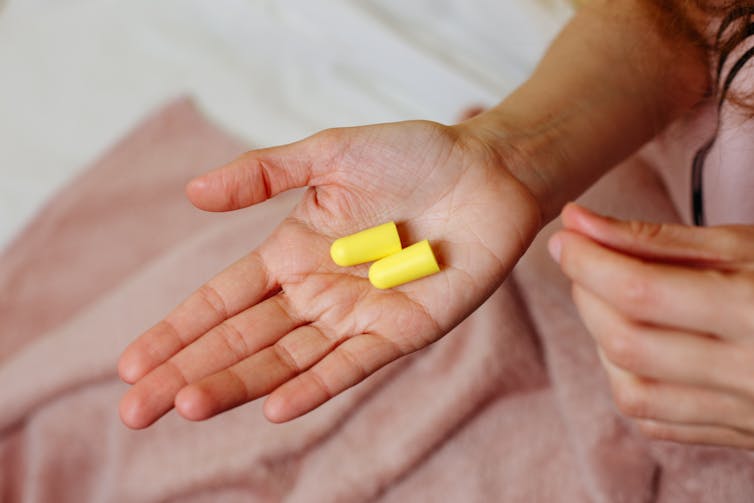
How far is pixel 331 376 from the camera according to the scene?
835 mm

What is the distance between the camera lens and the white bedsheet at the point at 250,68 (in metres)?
1.42

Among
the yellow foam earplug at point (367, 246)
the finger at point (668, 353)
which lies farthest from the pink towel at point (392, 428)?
the finger at point (668, 353)

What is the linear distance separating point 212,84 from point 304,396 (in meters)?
0.92

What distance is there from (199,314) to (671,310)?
0.55m

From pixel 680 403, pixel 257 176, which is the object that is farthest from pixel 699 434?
pixel 257 176

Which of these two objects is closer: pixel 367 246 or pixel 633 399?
pixel 633 399

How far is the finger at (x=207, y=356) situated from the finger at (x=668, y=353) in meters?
0.40

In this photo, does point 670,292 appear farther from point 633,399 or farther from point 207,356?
point 207,356

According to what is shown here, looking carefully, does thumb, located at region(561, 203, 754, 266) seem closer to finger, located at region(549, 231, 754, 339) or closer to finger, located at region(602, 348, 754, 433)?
finger, located at region(549, 231, 754, 339)

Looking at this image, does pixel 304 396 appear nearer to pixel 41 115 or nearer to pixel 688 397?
pixel 688 397

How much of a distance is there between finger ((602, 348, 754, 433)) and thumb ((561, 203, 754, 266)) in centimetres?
13

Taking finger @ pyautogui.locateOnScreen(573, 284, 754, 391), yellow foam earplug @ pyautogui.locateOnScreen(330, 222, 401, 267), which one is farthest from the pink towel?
finger @ pyautogui.locateOnScreen(573, 284, 754, 391)

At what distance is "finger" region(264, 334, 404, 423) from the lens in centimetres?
81

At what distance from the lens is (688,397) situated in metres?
0.70
